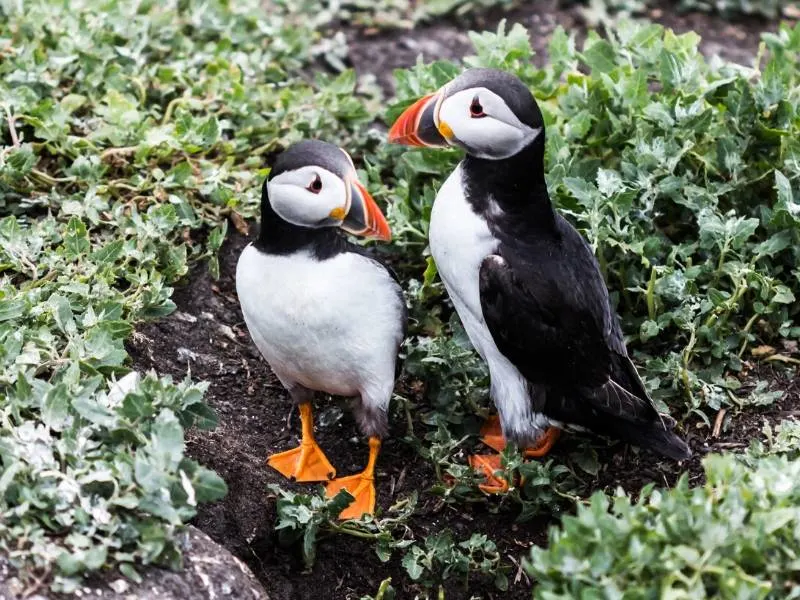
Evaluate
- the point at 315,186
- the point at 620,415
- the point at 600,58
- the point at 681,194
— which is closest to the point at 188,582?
the point at 315,186

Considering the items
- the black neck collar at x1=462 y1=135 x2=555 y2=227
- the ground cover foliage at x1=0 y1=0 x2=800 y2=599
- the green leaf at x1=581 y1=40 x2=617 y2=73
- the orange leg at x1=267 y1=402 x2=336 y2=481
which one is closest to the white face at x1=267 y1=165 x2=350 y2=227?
the black neck collar at x1=462 y1=135 x2=555 y2=227

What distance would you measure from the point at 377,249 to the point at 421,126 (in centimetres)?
106

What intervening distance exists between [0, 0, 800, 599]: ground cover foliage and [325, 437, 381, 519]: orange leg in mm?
109

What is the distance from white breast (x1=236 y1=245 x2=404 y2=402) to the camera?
4000mm

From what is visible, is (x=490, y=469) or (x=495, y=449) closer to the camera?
(x=490, y=469)

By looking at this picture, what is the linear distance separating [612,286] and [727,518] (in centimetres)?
195

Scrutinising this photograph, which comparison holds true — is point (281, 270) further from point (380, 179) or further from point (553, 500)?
point (380, 179)

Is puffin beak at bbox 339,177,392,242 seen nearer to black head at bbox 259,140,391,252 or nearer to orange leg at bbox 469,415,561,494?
black head at bbox 259,140,391,252

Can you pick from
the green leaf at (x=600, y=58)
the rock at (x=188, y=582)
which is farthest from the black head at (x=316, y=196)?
the green leaf at (x=600, y=58)

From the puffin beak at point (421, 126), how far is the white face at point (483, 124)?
38 millimetres

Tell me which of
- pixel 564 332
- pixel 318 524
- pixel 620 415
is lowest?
pixel 318 524

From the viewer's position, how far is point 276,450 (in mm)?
4496

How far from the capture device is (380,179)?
5574 mm

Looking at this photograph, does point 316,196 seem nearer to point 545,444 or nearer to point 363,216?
point 363,216
